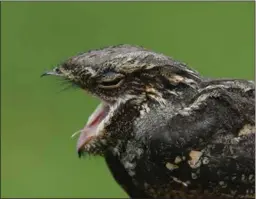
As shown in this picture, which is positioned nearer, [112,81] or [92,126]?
[112,81]

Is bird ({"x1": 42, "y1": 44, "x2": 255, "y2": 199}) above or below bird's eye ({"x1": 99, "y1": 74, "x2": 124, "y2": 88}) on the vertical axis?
below

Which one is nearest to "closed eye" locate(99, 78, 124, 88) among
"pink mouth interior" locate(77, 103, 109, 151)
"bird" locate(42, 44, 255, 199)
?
"bird" locate(42, 44, 255, 199)

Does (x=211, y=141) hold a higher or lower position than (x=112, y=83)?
lower

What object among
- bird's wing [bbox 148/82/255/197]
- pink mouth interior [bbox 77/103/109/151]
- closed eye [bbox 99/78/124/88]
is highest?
closed eye [bbox 99/78/124/88]

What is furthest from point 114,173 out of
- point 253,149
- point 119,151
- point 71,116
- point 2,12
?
point 2,12

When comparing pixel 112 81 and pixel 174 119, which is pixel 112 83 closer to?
pixel 112 81

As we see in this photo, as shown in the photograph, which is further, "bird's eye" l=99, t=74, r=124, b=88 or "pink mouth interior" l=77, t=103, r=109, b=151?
"pink mouth interior" l=77, t=103, r=109, b=151

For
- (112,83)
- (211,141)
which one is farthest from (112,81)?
(211,141)

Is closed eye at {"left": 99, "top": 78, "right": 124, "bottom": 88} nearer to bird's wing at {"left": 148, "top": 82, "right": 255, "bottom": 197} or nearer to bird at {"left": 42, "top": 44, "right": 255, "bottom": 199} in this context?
bird at {"left": 42, "top": 44, "right": 255, "bottom": 199}
